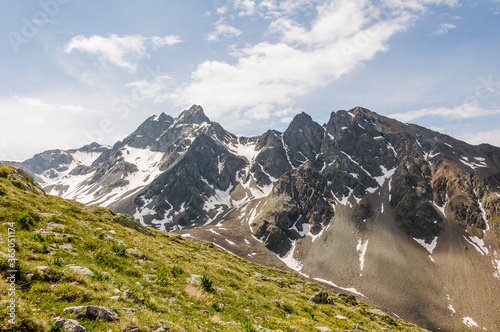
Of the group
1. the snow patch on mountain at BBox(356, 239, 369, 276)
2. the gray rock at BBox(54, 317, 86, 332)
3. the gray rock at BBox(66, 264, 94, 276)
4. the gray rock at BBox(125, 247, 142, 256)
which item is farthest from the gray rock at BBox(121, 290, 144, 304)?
the snow patch on mountain at BBox(356, 239, 369, 276)

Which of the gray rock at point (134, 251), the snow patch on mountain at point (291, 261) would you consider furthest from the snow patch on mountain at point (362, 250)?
the gray rock at point (134, 251)

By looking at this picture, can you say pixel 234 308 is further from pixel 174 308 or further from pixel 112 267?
pixel 112 267

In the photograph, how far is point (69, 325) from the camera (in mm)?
7230

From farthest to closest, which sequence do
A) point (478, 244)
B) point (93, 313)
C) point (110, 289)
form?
point (478, 244)
point (110, 289)
point (93, 313)

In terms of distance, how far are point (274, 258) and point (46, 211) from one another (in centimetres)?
16233

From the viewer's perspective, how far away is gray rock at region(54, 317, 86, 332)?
716 cm

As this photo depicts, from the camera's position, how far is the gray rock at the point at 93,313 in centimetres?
807

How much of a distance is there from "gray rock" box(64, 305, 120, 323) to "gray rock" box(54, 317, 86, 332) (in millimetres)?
654

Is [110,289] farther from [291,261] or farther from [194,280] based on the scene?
[291,261]

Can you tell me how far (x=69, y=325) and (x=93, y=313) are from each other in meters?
1.03

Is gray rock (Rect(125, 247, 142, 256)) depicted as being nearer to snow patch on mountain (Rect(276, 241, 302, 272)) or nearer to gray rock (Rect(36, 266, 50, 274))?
gray rock (Rect(36, 266, 50, 274))

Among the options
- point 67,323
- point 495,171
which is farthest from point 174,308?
point 495,171

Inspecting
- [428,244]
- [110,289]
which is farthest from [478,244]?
[110,289]

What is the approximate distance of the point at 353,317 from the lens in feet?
82.9
